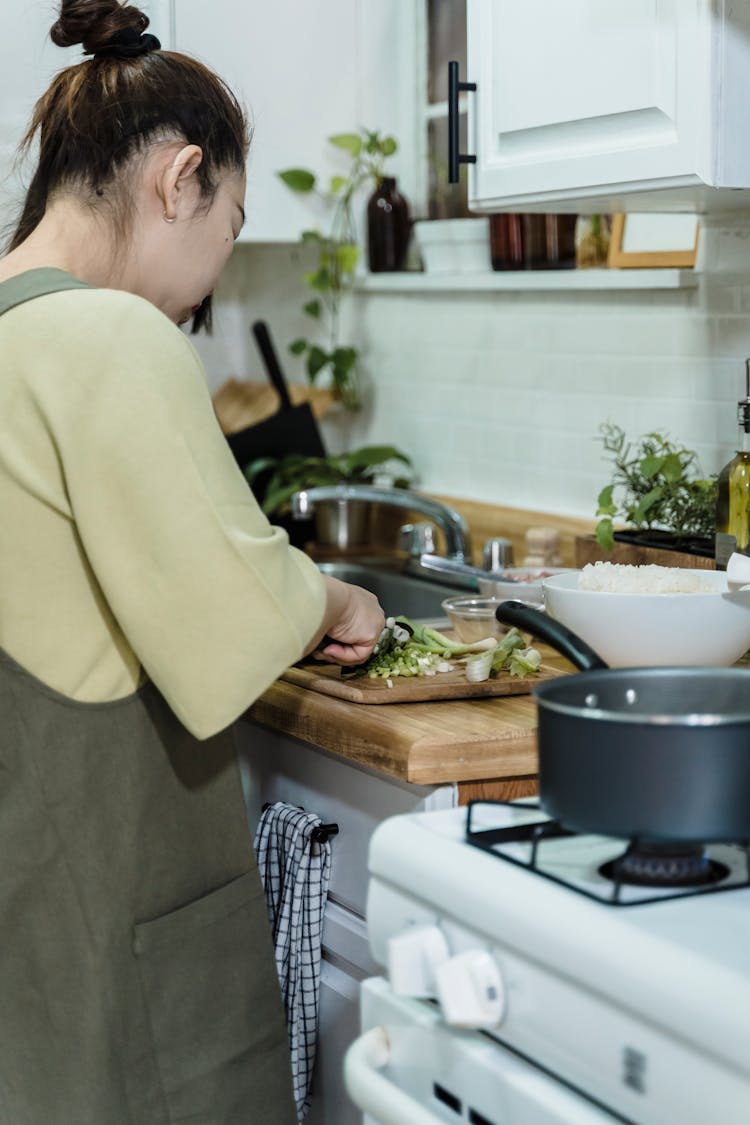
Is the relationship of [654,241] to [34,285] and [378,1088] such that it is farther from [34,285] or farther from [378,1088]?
[378,1088]

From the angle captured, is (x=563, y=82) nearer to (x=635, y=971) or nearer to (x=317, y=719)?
(x=317, y=719)

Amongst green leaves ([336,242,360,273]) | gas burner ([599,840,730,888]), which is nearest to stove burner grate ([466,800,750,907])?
gas burner ([599,840,730,888])

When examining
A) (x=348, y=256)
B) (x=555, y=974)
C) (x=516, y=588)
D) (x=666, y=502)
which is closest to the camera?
(x=555, y=974)

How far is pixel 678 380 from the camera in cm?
252

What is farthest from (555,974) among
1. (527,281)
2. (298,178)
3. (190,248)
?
(298,178)

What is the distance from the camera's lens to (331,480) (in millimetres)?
3129

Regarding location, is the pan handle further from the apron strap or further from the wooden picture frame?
the wooden picture frame

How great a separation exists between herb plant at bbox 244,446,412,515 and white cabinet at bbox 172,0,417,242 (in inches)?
18.5

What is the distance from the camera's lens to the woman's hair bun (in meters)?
1.55

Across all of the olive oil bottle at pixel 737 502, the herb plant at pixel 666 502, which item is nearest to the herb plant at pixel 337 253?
the herb plant at pixel 666 502

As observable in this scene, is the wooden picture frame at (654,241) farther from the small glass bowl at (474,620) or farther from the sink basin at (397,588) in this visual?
the small glass bowl at (474,620)

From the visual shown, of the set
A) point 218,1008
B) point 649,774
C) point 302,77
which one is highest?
point 302,77

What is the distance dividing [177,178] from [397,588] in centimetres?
139

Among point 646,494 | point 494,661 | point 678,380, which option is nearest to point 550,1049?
point 494,661
